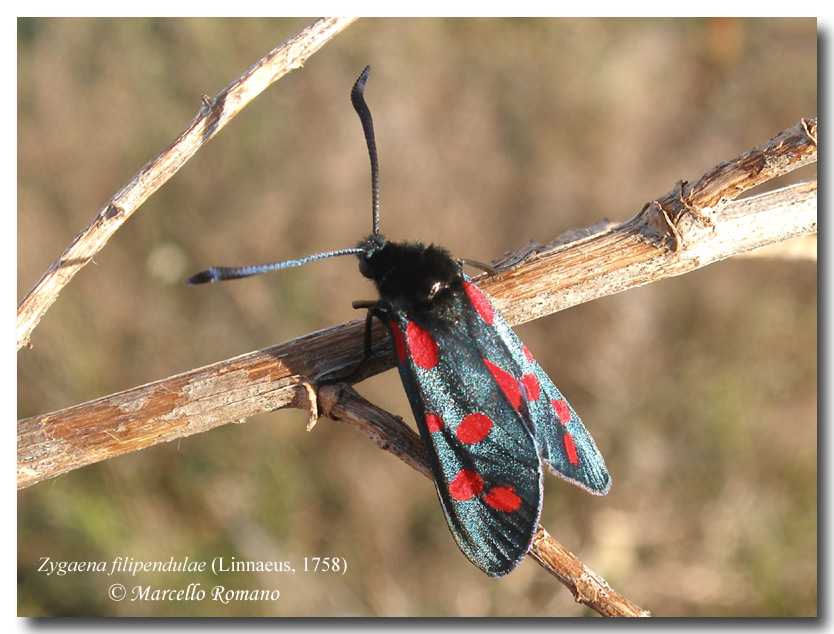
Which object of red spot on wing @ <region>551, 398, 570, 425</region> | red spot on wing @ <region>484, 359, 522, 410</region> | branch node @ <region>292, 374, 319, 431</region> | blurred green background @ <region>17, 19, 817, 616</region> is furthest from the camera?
blurred green background @ <region>17, 19, 817, 616</region>

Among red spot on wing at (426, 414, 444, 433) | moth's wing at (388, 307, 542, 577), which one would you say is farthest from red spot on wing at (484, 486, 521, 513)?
red spot on wing at (426, 414, 444, 433)

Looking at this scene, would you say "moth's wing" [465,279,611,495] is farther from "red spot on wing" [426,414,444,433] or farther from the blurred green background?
the blurred green background

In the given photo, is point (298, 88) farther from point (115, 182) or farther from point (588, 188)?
point (588, 188)

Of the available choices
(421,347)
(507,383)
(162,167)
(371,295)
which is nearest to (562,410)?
(507,383)

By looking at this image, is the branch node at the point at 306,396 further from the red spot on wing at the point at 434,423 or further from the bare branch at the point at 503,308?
the red spot on wing at the point at 434,423

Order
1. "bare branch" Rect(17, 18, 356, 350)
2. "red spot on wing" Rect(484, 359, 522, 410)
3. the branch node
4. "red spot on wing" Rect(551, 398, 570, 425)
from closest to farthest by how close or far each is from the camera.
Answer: "bare branch" Rect(17, 18, 356, 350) → the branch node → "red spot on wing" Rect(484, 359, 522, 410) → "red spot on wing" Rect(551, 398, 570, 425)

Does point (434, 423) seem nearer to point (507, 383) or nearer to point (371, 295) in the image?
point (507, 383)
